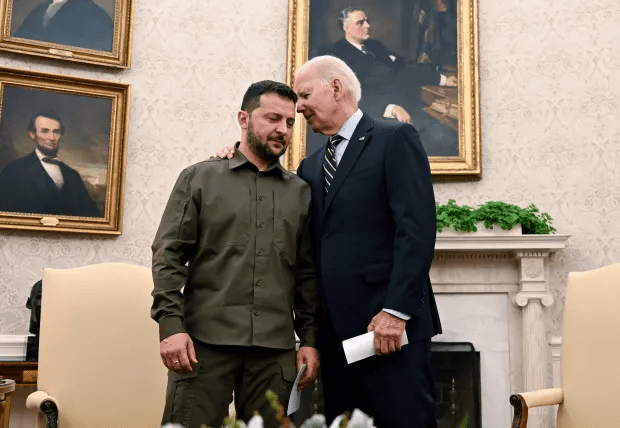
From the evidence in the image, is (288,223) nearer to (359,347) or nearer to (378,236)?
(378,236)

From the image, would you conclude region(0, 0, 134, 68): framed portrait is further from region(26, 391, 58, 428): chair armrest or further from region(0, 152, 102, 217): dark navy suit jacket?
region(26, 391, 58, 428): chair armrest

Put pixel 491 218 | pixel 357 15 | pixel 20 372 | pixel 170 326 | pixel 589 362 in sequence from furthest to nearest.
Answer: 1. pixel 357 15
2. pixel 491 218
3. pixel 20 372
4. pixel 589 362
5. pixel 170 326

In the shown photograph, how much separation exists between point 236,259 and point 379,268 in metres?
0.47

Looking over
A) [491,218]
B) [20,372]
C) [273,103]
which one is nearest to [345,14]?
[491,218]

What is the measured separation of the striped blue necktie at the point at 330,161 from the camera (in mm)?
2348

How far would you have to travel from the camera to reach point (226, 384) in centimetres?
206

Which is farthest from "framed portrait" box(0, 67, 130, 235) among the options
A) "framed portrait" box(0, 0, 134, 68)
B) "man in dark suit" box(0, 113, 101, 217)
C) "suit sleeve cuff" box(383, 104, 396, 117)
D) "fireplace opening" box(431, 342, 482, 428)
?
"fireplace opening" box(431, 342, 482, 428)

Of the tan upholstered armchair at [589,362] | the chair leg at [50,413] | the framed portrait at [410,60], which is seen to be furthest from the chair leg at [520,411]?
the framed portrait at [410,60]

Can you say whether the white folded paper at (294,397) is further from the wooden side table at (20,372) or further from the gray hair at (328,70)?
the wooden side table at (20,372)

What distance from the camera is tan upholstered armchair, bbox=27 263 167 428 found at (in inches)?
107

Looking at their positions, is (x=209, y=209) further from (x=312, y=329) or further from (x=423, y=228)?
(x=423, y=228)

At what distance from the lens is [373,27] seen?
5.09m

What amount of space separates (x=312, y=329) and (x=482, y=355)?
2.70 metres

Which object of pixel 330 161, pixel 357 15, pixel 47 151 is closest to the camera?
pixel 330 161
